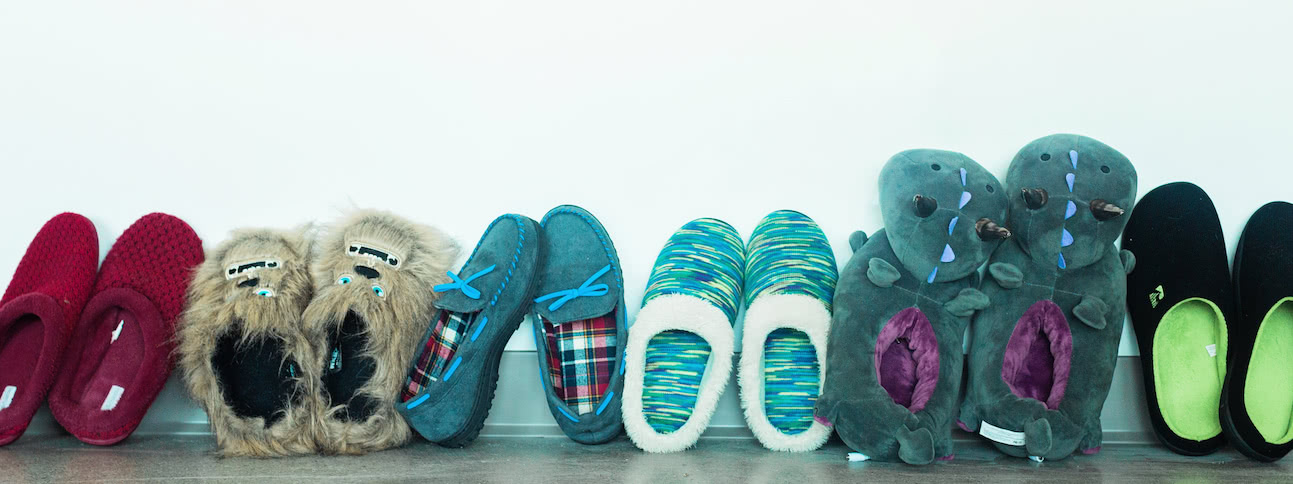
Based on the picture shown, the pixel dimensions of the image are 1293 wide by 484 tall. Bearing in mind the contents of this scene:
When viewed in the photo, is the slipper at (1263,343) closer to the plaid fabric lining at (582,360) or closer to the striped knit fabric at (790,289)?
the striped knit fabric at (790,289)

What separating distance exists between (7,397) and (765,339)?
4.75 feet

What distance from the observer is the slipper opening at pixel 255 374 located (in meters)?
1.58

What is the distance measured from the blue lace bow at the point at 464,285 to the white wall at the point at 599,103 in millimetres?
178

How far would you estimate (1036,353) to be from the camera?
1.62 meters

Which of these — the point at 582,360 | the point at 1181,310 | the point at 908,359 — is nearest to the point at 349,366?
the point at 582,360

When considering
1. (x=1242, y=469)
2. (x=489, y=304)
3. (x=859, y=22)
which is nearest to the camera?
(x=1242, y=469)

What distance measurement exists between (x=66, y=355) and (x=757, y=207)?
4.61ft

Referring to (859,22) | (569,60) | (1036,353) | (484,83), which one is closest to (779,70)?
(859,22)

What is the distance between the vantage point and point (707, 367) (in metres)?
1.60

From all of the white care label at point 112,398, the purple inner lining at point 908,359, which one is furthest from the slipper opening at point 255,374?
the purple inner lining at point 908,359

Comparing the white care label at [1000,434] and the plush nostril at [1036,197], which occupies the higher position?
the plush nostril at [1036,197]

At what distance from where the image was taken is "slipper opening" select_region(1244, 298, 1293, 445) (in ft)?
5.10

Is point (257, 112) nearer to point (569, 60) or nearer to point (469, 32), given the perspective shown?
point (469, 32)

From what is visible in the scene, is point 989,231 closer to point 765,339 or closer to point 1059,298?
point 1059,298
